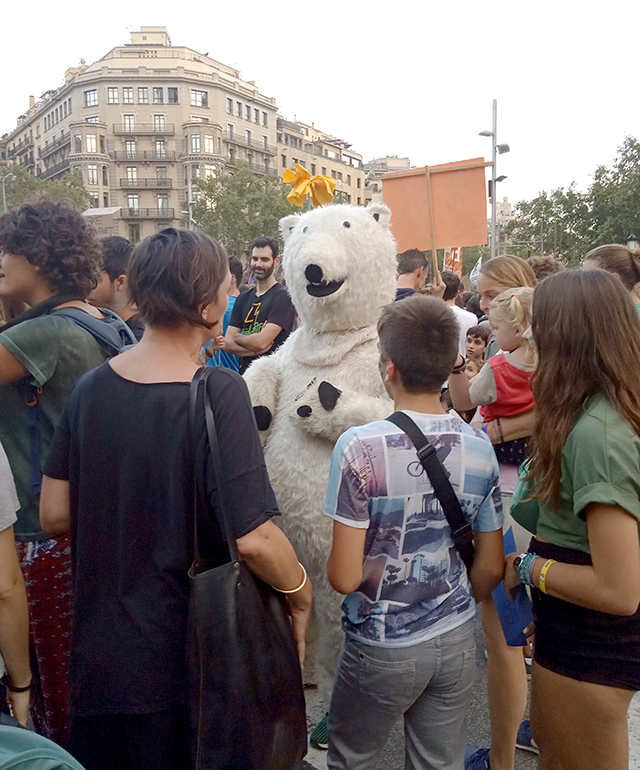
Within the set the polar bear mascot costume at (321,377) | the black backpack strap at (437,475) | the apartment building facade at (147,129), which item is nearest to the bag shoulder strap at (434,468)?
the black backpack strap at (437,475)

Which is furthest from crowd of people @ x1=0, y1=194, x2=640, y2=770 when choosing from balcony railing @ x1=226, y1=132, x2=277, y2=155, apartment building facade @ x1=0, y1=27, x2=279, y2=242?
balcony railing @ x1=226, y1=132, x2=277, y2=155

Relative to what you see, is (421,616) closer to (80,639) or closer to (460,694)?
(460,694)

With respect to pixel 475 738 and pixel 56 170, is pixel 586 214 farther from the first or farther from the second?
pixel 56 170

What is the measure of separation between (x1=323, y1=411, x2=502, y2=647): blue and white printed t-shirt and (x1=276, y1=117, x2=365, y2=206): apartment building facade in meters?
64.5

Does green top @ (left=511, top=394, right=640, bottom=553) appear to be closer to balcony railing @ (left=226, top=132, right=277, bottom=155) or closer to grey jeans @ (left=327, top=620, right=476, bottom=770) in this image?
grey jeans @ (left=327, top=620, right=476, bottom=770)

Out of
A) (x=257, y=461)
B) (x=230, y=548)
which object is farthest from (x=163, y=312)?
(x=230, y=548)

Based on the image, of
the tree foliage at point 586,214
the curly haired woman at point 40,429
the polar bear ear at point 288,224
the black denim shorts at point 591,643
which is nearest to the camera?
the black denim shorts at point 591,643

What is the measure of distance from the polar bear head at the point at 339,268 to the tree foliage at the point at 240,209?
1495 inches

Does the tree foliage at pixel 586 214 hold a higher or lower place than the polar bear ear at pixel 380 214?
higher

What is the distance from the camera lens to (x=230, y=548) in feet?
4.67

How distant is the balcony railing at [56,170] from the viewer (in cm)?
5700

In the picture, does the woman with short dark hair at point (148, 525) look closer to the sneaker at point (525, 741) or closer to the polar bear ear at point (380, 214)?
the sneaker at point (525, 741)

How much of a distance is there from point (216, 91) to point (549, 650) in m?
63.9

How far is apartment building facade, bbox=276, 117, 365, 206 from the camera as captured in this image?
6588cm
